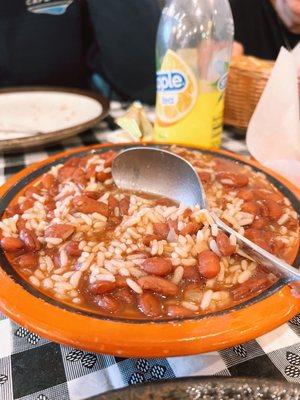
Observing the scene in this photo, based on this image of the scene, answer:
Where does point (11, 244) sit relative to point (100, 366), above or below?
above

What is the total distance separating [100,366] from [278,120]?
930 mm

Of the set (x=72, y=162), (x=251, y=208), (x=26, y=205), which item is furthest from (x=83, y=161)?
(x=251, y=208)

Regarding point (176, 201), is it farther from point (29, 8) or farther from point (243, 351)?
point (29, 8)

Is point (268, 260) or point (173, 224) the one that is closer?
point (268, 260)

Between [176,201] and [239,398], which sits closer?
[239,398]

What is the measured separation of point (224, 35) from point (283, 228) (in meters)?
0.67

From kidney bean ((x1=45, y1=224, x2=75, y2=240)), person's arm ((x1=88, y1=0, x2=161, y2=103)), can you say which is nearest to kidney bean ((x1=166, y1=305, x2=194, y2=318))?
kidney bean ((x1=45, y1=224, x2=75, y2=240))

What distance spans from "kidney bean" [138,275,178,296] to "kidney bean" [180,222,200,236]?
123 millimetres

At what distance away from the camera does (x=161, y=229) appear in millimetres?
802

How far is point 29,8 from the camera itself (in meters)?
1.99

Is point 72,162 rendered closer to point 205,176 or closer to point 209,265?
point 205,176

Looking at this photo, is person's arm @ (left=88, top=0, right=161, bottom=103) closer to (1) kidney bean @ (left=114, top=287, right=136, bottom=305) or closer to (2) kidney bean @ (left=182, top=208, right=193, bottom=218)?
(2) kidney bean @ (left=182, top=208, right=193, bottom=218)

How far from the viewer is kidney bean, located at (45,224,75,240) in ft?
2.59

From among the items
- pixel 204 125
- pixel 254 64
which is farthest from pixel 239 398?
pixel 254 64
